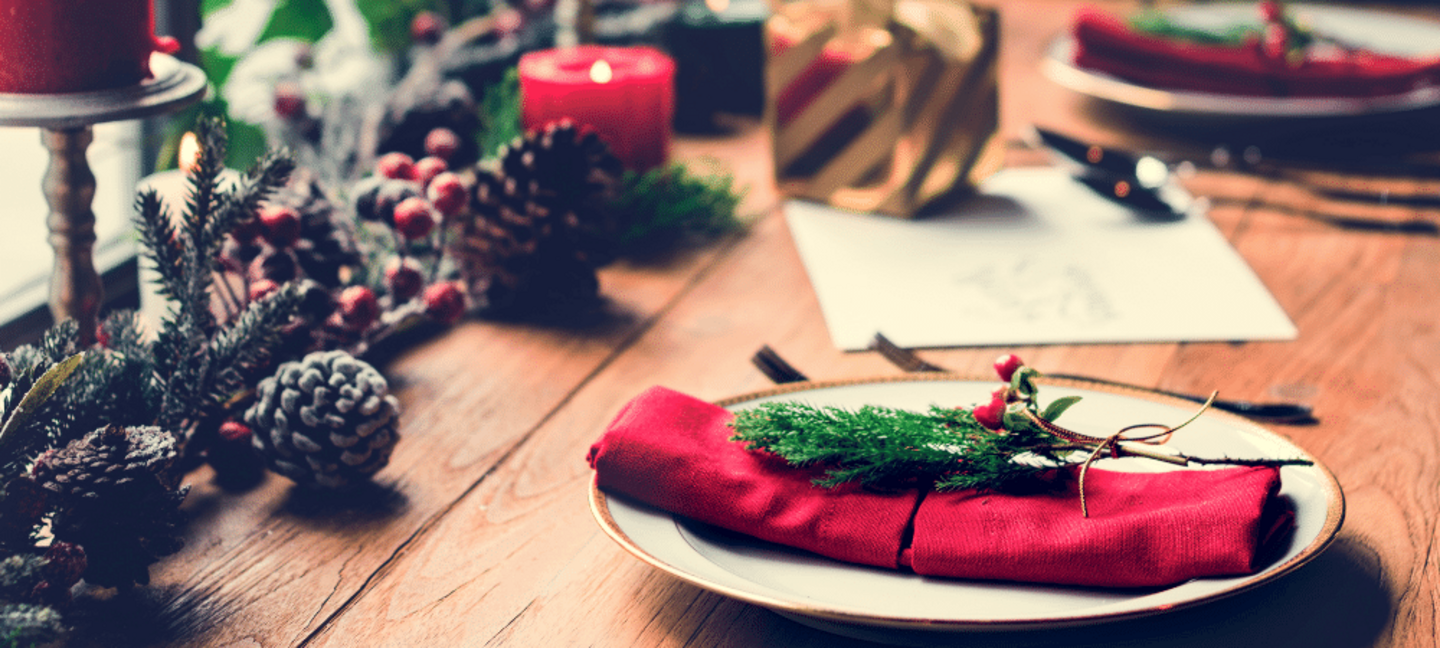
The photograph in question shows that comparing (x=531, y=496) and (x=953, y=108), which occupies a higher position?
(x=953, y=108)

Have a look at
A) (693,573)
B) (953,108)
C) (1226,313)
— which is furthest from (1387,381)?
(693,573)

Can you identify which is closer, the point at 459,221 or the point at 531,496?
the point at 531,496

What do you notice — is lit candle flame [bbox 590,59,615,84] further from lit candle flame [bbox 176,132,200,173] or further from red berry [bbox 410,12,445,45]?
lit candle flame [bbox 176,132,200,173]

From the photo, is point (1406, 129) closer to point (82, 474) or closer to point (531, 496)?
point (531, 496)

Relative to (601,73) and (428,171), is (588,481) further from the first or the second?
(601,73)

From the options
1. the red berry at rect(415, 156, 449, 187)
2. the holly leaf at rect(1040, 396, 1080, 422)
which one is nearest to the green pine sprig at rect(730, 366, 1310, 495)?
the holly leaf at rect(1040, 396, 1080, 422)
